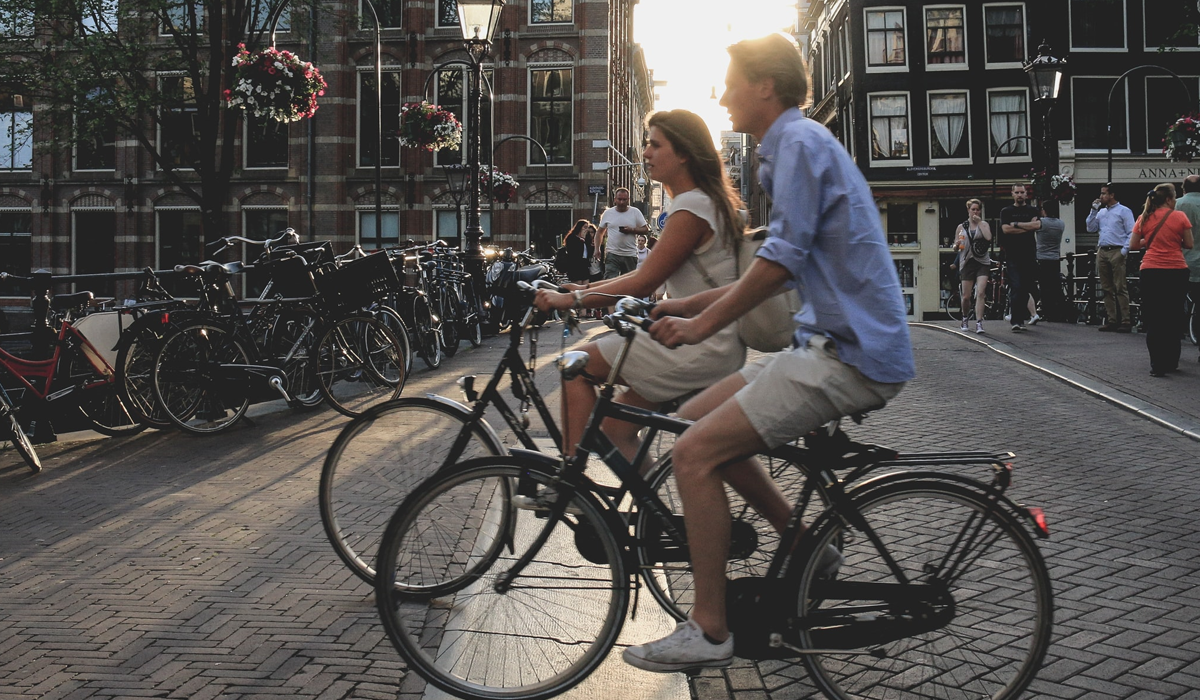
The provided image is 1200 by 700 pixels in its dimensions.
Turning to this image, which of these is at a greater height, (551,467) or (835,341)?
(835,341)

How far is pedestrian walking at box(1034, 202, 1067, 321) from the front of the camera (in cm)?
1673

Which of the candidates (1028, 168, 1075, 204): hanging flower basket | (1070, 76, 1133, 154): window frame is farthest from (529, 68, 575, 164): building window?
(1070, 76, 1133, 154): window frame

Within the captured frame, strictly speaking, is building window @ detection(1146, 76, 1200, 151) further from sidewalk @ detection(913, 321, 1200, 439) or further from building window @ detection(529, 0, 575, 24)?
sidewalk @ detection(913, 321, 1200, 439)

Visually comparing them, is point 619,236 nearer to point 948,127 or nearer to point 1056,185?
point 1056,185

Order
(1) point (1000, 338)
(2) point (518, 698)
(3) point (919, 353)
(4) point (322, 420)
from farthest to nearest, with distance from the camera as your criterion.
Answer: (1) point (1000, 338)
(3) point (919, 353)
(4) point (322, 420)
(2) point (518, 698)

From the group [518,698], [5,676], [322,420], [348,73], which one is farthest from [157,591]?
[348,73]

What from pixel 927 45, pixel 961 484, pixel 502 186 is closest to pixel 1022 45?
pixel 927 45

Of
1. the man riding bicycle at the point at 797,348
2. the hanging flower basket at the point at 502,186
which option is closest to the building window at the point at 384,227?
the hanging flower basket at the point at 502,186

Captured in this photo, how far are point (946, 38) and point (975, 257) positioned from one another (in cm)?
2445

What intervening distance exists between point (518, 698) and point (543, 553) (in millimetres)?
393

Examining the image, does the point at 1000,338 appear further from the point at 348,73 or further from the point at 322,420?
the point at 348,73

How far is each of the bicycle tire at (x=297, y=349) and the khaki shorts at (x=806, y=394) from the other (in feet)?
18.8

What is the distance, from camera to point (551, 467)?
9.79 feet

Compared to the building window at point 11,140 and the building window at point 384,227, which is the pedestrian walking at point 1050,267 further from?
the building window at point 11,140
